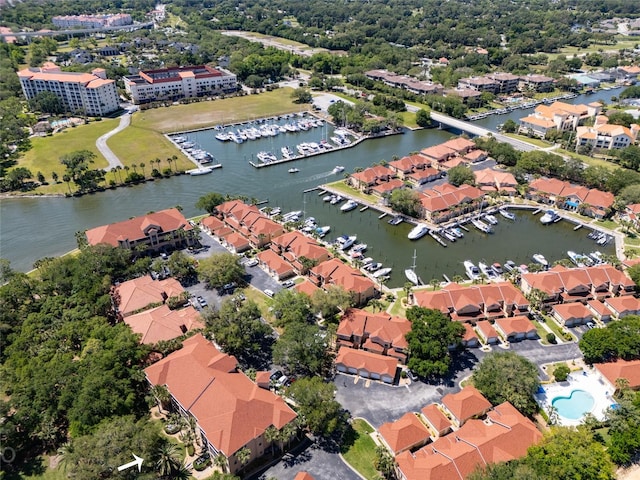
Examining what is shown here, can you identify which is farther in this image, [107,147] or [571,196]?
[107,147]

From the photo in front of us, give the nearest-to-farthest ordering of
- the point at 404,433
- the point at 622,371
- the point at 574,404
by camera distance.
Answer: the point at 404,433 → the point at 574,404 → the point at 622,371

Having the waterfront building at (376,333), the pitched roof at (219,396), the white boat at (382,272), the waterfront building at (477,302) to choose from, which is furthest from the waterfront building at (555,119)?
the pitched roof at (219,396)

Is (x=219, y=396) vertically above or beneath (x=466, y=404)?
above

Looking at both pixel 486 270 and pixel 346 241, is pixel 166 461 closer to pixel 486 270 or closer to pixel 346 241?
pixel 346 241

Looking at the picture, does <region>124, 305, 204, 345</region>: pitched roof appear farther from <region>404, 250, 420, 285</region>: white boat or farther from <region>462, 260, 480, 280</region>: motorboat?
<region>462, 260, 480, 280</region>: motorboat

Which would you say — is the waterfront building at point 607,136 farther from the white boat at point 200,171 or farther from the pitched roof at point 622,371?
the white boat at point 200,171

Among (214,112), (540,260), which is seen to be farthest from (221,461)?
(214,112)

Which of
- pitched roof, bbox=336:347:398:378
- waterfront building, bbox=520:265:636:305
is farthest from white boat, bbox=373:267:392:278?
waterfront building, bbox=520:265:636:305
